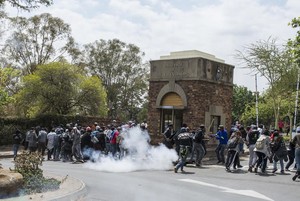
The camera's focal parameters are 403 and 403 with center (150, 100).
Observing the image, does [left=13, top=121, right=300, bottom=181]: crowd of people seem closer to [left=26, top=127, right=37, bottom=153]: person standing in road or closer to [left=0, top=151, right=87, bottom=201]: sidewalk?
[left=26, top=127, right=37, bottom=153]: person standing in road

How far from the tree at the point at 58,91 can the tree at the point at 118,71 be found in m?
17.0

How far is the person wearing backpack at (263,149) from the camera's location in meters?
14.8

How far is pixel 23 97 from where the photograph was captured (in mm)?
31328

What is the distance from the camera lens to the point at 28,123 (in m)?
29.0

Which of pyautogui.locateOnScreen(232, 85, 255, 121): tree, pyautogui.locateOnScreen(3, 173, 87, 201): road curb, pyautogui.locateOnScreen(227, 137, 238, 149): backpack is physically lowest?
pyautogui.locateOnScreen(3, 173, 87, 201): road curb

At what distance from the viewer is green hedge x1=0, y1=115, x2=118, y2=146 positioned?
27.8 metres

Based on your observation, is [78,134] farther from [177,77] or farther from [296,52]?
[296,52]

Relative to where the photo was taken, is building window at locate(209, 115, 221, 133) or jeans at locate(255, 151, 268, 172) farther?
building window at locate(209, 115, 221, 133)

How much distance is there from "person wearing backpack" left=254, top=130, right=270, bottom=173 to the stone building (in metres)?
5.77

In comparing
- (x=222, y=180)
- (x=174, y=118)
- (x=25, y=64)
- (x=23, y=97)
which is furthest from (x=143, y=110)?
(x=222, y=180)

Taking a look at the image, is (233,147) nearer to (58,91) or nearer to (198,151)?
(198,151)

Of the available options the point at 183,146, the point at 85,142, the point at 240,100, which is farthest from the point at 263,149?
the point at 240,100

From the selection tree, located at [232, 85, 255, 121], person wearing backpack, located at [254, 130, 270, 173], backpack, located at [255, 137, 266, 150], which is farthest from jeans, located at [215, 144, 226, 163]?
tree, located at [232, 85, 255, 121]

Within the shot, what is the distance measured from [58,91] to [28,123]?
4002mm
